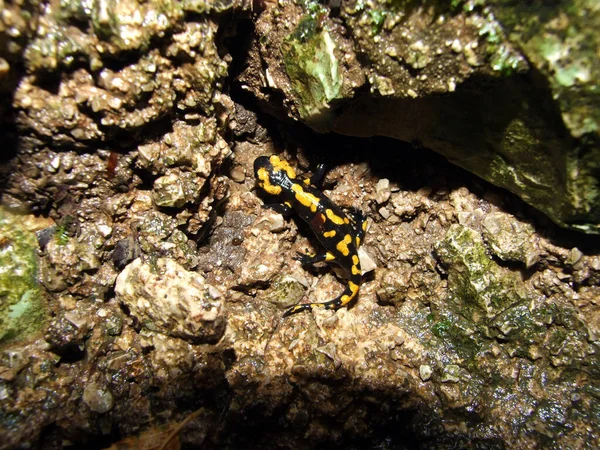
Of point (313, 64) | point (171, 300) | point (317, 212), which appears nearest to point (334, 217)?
point (317, 212)

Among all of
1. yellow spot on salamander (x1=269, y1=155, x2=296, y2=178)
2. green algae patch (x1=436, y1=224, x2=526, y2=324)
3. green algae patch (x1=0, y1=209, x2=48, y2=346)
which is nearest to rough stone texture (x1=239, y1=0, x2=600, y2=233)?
green algae patch (x1=436, y1=224, x2=526, y2=324)

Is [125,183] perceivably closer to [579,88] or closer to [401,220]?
[401,220]

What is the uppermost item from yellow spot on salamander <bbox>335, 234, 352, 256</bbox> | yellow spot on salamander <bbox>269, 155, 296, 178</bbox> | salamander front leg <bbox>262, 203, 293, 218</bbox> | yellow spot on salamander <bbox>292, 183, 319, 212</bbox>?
yellow spot on salamander <bbox>269, 155, 296, 178</bbox>

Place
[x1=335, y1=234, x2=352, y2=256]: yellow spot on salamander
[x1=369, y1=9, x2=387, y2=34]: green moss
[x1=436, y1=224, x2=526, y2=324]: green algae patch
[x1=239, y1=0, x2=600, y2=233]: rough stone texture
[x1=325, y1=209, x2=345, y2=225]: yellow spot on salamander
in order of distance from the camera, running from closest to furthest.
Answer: [x1=239, y1=0, x2=600, y2=233]: rough stone texture → [x1=369, y1=9, x2=387, y2=34]: green moss → [x1=436, y1=224, x2=526, y2=324]: green algae patch → [x1=335, y1=234, x2=352, y2=256]: yellow spot on salamander → [x1=325, y1=209, x2=345, y2=225]: yellow spot on salamander

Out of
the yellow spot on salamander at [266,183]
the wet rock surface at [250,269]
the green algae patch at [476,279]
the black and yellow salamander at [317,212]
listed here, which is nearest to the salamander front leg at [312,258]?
the black and yellow salamander at [317,212]

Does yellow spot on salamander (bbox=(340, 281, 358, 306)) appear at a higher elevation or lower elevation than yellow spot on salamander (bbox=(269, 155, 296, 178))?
lower

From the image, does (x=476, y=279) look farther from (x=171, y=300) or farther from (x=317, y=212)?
(x=171, y=300)

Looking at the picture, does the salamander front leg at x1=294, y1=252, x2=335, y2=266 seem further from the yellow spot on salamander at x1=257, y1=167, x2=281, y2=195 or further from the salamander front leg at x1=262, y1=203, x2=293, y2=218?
the yellow spot on salamander at x1=257, y1=167, x2=281, y2=195
